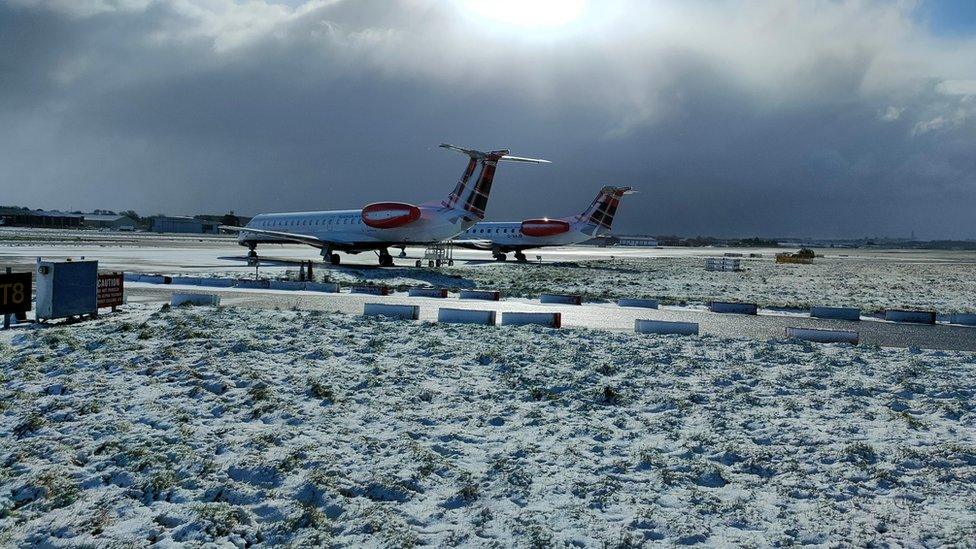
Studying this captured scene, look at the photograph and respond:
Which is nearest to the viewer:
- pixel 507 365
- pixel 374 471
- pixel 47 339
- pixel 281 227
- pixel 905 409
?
pixel 374 471

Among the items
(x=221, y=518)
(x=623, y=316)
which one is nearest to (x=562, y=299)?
(x=623, y=316)

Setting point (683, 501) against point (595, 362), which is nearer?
point (683, 501)

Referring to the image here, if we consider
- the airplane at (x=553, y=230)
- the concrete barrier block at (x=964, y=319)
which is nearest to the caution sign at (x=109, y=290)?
the concrete barrier block at (x=964, y=319)

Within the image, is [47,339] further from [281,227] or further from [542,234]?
[542,234]

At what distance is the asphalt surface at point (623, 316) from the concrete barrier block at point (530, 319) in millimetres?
706

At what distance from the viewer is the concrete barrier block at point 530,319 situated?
1699cm

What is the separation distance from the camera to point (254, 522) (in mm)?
6035

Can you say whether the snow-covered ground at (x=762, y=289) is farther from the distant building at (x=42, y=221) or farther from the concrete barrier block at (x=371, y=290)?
the distant building at (x=42, y=221)

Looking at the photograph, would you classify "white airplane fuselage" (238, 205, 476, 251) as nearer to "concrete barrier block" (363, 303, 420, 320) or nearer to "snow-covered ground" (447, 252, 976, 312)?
"snow-covered ground" (447, 252, 976, 312)

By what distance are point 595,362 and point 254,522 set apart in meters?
7.39

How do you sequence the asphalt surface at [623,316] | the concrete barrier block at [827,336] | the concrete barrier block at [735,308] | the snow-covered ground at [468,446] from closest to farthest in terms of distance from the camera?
1. the snow-covered ground at [468,446]
2. the concrete barrier block at [827,336]
3. the asphalt surface at [623,316]
4. the concrete barrier block at [735,308]

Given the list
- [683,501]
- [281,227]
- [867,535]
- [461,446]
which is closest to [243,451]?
[461,446]

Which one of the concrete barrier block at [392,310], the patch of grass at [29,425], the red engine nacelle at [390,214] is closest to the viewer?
the patch of grass at [29,425]

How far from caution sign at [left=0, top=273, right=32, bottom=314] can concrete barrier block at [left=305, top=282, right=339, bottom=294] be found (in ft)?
37.9
